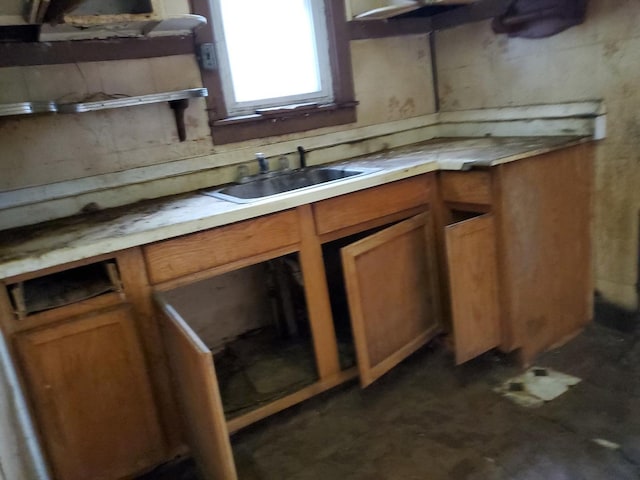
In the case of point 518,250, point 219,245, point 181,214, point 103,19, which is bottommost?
point 518,250

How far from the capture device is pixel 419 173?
2094 mm

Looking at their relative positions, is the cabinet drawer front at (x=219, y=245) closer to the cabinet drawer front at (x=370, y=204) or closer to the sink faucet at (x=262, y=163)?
the cabinet drawer front at (x=370, y=204)

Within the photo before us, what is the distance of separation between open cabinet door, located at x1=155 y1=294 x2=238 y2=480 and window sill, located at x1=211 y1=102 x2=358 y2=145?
0.93 meters

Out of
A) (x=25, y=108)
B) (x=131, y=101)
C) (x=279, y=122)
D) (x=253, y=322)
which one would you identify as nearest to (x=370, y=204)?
(x=279, y=122)

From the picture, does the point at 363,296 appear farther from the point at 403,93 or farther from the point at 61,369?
the point at 403,93

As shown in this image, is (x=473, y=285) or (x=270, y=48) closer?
(x=473, y=285)

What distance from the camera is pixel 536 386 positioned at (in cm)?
199

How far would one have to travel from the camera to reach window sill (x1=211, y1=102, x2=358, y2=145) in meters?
2.26

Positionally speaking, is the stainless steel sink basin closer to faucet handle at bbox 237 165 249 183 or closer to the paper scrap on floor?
faucet handle at bbox 237 165 249 183

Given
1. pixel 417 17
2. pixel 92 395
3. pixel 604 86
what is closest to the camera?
pixel 92 395

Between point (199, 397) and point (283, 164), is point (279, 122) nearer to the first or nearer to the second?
point (283, 164)

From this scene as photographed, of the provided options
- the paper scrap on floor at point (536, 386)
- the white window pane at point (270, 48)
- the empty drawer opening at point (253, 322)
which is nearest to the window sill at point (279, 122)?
the white window pane at point (270, 48)

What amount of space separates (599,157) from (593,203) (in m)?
0.20

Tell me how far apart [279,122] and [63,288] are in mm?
1217
